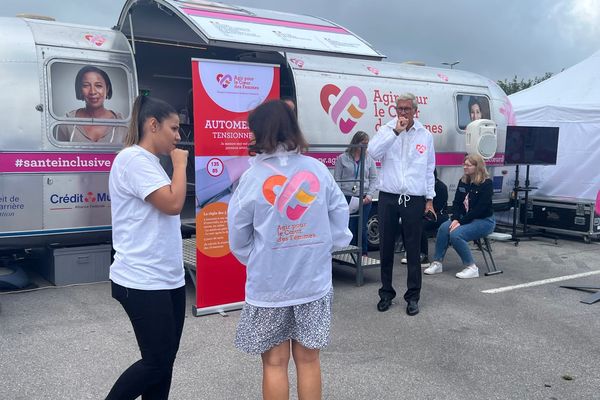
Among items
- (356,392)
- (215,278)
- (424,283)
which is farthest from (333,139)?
(356,392)

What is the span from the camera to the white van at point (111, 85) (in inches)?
251

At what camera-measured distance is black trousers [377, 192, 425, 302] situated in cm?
579

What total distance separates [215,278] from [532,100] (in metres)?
9.84

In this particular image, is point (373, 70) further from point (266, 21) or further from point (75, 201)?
point (75, 201)

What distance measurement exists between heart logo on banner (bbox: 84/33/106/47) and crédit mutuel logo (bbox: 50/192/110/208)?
1.73m

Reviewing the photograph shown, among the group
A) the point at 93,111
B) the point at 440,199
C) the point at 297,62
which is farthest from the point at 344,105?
the point at 93,111

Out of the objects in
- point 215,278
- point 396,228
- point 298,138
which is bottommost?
point 215,278

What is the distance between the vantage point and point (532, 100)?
13234 millimetres

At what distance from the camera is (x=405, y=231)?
5859mm

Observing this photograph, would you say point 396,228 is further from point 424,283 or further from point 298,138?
point 298,138

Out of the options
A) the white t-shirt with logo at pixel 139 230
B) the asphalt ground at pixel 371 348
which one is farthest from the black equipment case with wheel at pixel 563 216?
the white t-shirt with logo at pixel 139 230

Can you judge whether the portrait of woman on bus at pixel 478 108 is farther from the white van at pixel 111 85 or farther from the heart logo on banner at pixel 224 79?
the heart logo on banner at pixel 224 79

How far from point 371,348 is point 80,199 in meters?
3.70

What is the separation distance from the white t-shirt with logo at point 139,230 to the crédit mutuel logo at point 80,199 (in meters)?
4.05
